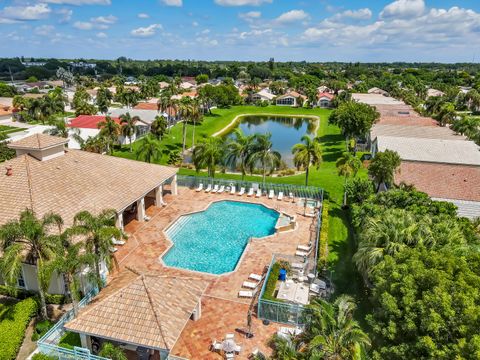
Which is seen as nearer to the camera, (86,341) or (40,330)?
(86,341)

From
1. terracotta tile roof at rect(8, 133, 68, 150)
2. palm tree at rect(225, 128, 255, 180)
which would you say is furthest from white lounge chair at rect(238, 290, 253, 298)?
terracotta tile roof at rect(8, 133, 68, 150)

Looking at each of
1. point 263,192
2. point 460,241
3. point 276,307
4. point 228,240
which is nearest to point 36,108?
point 263,192

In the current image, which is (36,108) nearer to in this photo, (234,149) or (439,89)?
(234,149)

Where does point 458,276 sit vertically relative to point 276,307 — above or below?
above

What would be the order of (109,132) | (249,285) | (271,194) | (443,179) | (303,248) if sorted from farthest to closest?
(109,132) < (271,194) < (443,179) < (303,248) < (249,285)

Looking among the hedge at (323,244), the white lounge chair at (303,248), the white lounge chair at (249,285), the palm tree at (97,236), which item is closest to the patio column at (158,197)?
Answer: the white lounge chair at (303,248)

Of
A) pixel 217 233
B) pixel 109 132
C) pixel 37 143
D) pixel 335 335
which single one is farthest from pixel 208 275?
pixel 109 132

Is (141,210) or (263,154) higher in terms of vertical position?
(263,154)

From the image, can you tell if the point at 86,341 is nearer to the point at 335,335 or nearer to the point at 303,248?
the point at 335,335
